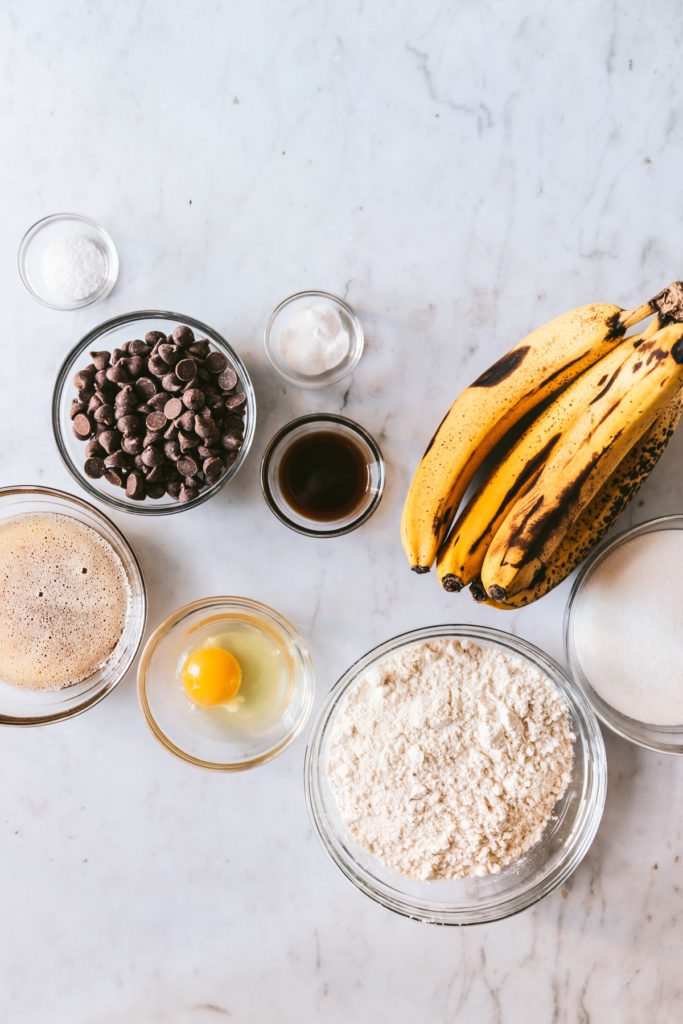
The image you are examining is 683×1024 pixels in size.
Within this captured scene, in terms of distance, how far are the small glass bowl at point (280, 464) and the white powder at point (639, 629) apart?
0.45 m

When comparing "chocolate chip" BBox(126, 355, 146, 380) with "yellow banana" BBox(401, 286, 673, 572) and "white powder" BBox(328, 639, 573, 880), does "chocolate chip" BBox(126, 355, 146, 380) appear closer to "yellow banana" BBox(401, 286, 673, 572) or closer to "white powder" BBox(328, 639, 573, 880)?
"yellow banana" BBox(401, 286, 673, 572)

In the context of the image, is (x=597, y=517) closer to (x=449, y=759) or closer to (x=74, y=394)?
(x=449, y=759)

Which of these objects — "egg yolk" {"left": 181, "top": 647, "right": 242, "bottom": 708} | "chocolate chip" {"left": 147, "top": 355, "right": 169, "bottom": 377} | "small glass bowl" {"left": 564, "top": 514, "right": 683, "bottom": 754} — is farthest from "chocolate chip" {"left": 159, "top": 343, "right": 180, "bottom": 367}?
"small glass bowl" {"left": 564, "top": 514, "right": 683, "bottom": 754}

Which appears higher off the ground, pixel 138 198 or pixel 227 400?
pixel 138 198

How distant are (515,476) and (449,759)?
1.69ft

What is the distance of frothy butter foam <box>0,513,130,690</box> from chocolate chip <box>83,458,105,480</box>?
0.55 feet

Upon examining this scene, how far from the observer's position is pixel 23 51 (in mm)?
1402

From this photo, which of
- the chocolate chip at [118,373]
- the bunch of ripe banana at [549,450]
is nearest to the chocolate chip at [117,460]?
the chocolate chip at [118,373]

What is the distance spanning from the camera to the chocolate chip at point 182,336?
1255mm

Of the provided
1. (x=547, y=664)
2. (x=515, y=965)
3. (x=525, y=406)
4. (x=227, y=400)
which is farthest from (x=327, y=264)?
(x=515, y=965)

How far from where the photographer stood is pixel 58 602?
1366 millimetres

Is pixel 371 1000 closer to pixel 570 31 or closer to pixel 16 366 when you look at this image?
pixel 16 366

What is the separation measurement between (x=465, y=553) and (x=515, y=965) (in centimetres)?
88

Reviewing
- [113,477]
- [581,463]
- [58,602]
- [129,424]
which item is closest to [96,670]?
[58,602]
